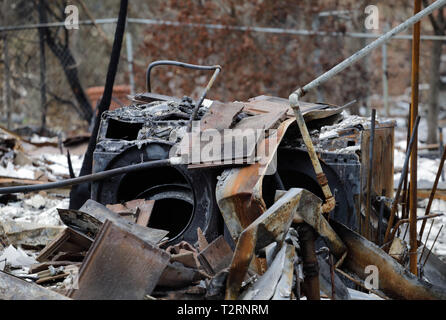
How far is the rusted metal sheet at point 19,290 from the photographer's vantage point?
2866mm

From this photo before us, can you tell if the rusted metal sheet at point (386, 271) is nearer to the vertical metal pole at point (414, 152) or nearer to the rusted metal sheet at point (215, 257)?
the vertical metal pole at point (414, 152)

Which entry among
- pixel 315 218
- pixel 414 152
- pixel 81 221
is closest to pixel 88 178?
pixel 81 221

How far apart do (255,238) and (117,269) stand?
27.6 inches

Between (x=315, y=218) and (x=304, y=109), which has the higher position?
(x=304, y=109)

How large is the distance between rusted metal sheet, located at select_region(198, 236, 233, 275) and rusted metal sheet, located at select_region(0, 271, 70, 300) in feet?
2.94

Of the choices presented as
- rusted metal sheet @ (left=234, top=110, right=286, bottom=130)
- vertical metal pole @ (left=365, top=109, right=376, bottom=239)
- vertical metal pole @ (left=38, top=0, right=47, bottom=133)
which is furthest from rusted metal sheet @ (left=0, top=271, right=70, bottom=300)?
vertical metal pole @ (left=38, top=0, right=47, bottom=133)

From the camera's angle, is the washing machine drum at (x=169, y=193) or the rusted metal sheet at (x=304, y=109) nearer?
the washing machine drum at (x=169, y=193)

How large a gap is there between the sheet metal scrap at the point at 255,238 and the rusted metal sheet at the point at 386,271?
0.58 m

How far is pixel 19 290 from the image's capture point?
3.04 metres

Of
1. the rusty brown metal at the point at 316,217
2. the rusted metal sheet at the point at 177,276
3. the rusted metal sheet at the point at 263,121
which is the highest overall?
the rusted metal sheet at the point at 263,121

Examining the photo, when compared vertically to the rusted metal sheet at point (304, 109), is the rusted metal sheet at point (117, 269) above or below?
below

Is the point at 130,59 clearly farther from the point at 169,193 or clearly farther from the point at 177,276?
the point at 177,276

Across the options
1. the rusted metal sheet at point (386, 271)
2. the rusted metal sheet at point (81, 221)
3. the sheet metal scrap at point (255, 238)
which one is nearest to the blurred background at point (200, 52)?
the rusted metal sheet at point (81, 221)
